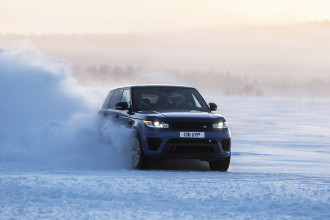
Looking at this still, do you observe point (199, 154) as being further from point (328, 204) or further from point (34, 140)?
point (34, 140)

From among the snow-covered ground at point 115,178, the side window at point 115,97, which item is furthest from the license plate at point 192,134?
the side window at point 115,97

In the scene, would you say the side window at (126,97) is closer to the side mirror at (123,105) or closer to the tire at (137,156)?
the side mirror at (123,105)

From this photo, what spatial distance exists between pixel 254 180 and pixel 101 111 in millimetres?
5301

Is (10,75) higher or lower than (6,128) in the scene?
higher

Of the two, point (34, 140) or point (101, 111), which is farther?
point (34, 140)

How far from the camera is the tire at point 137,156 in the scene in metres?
11.9

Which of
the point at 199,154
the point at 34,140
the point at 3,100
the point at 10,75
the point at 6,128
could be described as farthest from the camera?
the point at 10,75

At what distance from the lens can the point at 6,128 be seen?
17984mm

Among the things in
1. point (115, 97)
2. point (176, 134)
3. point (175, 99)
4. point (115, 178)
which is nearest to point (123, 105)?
point (175, 99)

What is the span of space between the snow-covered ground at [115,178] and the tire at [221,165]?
188mm

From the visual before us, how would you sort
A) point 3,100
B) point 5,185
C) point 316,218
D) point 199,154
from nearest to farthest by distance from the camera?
1. point 316,218
2. point 5,185
3. point 199,154
4. point 3,100

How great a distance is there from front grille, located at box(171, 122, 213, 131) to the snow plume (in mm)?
1180

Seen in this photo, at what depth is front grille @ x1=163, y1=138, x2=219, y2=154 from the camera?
38.6 feet

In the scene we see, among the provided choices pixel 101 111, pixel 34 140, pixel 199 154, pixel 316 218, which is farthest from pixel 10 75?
pixel 316 218
